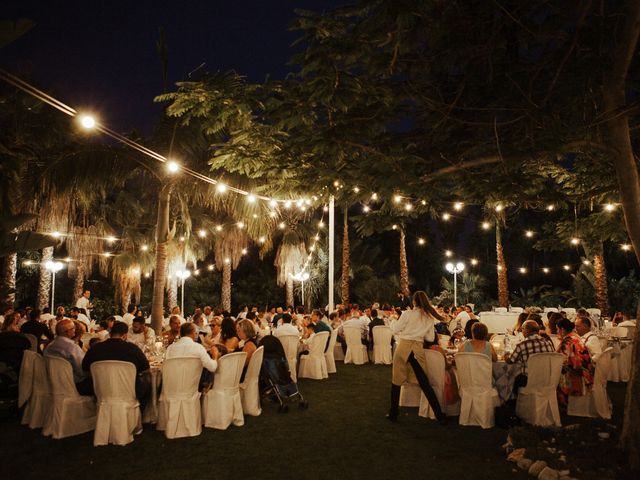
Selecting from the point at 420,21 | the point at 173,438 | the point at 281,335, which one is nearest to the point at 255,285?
the point at 281,335

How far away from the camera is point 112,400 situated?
18.8 feet

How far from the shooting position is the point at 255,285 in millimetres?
27578

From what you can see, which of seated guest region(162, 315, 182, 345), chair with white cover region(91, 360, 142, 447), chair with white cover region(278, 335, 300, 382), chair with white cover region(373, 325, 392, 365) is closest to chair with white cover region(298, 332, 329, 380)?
chair with white cover region(278, 335, 300, 382)

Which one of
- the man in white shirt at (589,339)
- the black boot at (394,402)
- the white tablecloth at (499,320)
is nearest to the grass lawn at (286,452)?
the black boot at (394,402)

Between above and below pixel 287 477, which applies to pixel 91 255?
above

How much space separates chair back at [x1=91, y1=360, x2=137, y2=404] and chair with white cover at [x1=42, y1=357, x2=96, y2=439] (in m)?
0.49

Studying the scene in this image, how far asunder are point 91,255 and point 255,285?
383 inches

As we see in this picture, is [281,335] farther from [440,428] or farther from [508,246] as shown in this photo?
[508,246]

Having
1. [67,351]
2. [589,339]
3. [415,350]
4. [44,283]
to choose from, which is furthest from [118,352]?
[44,283]

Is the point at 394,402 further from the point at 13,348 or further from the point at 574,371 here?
the point at 13,348

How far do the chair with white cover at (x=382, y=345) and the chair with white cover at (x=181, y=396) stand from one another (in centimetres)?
614

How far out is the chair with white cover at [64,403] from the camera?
19.5 feet

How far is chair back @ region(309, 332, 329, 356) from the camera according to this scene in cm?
967

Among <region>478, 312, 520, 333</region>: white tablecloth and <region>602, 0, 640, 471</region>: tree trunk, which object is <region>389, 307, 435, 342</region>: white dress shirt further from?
<region>478, 312, 520, 333</region>: white tablecloth
